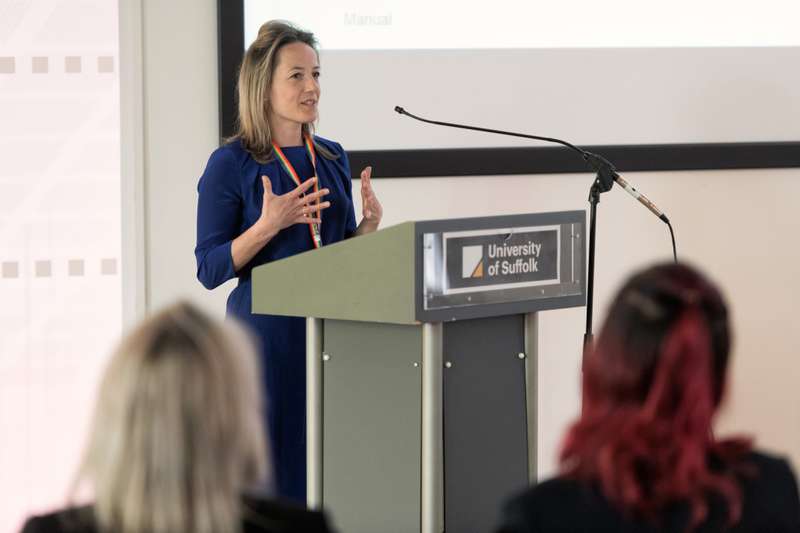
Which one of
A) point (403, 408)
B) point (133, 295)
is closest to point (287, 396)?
point (403, 408)

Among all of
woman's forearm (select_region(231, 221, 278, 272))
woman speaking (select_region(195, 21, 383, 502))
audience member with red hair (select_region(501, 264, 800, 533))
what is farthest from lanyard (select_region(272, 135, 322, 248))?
audience member with red hair (select_region(501, 264, 800, 533))

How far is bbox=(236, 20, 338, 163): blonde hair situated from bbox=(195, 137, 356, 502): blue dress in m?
0.04

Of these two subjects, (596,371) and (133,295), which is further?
(133,295)

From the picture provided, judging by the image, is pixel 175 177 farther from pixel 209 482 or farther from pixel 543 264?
pixel 209 482

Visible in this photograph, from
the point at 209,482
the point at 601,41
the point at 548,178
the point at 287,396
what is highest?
the point at 601,41

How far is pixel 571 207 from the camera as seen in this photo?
4.14 meters

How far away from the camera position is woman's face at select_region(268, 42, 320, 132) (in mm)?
2988

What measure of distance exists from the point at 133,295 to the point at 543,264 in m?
1.93

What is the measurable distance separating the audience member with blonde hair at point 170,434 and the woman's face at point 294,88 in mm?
1820

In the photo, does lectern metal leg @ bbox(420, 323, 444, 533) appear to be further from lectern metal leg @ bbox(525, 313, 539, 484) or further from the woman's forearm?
the woman's forearm

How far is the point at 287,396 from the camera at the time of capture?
9.59ft

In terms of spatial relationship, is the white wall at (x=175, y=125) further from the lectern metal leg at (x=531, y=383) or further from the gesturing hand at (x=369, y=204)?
the lectern metal leg at (x=531, y=383)

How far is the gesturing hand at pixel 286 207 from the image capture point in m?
2.73

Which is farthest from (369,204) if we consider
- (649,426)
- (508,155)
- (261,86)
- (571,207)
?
(649,426)
